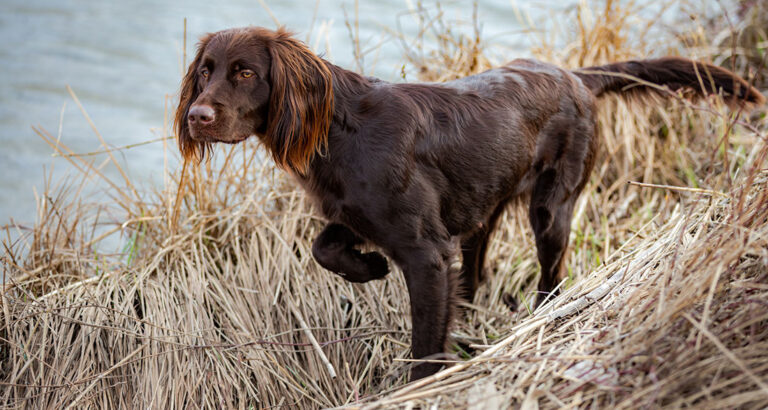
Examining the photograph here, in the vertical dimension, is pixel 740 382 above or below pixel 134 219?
below

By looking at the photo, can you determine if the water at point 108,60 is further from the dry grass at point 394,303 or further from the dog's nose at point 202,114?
the dog's nose at point 202,114

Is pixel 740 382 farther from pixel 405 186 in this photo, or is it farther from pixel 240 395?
pixel 240 395

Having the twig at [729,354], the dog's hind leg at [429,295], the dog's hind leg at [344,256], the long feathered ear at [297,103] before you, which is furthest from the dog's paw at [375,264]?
the twig at [729,354]

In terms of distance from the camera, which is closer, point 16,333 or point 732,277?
point 732,277

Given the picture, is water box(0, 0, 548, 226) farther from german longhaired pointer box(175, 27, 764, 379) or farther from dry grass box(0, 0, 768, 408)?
german longhaired pointer box(175, 27, 764, 379)

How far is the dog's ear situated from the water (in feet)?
8.01

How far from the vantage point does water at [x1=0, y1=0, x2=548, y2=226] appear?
5.01 meters

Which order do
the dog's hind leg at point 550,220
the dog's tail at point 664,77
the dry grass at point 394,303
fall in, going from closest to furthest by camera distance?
the dry grass at point 394,303, the dog's hind leg at point 550,220, the dog's tail at point 664,77

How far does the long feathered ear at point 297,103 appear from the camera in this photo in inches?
82.5

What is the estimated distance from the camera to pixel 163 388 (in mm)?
2395

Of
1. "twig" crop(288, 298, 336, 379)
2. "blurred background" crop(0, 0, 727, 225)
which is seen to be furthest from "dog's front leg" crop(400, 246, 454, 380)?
"blurred background" crop(0, 0, 727, 225)

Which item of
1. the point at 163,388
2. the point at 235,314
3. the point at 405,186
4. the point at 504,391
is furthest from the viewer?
the point at 235,314

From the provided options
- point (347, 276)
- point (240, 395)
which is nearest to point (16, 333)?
point (240, 395)

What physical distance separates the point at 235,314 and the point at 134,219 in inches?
28.1
